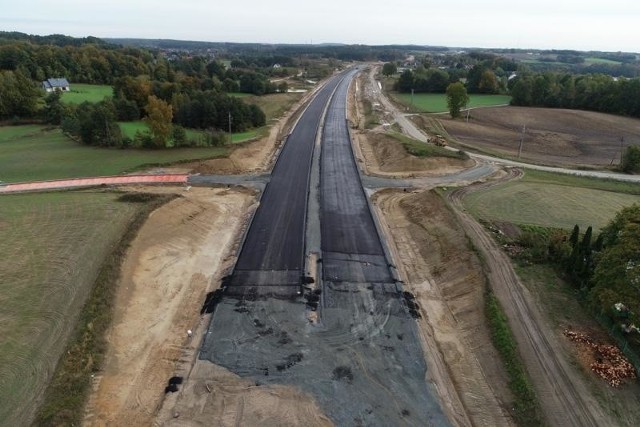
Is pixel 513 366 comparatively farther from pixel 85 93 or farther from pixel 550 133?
pixel 85 93

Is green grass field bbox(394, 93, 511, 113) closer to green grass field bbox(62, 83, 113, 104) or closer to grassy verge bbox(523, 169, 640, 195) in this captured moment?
grassy verge bbox(523, 169, 640, 195)

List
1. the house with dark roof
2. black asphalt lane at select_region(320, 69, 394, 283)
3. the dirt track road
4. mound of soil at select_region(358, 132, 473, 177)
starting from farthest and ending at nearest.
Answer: the house with dark roof < mound of soil at select_region(358, 132, 473, 177) < black asphalt lane at select_region(320, 69, 394, 283) < the dirt track road

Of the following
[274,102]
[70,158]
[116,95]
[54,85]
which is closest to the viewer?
[70,158]

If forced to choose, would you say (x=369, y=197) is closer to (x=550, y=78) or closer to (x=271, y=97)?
(x=271, y=97)

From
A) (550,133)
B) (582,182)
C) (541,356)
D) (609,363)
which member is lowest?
(541,356)

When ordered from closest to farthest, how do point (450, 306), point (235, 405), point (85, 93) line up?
point (235, 405), point (450, 306), point (85, 93)

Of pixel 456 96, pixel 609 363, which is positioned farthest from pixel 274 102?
pixel 609 363

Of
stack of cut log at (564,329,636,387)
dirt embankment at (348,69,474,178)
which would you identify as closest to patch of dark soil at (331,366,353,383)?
stack of cut log at (564,329,636,387)
